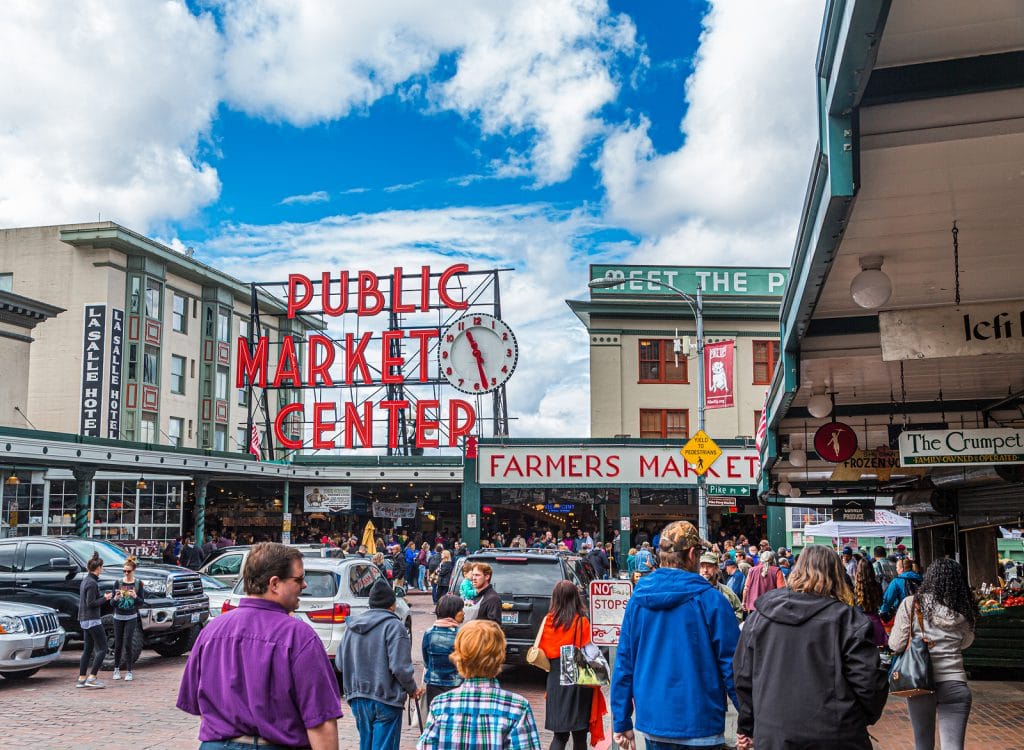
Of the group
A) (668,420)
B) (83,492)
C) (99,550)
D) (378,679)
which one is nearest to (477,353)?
(668,420)

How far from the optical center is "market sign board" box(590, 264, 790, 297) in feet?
127

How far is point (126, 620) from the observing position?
14406 millimetres

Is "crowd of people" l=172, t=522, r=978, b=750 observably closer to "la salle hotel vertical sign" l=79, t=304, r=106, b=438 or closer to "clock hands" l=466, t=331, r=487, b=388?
"clock hands" l=466, t=331, r=487, b=388

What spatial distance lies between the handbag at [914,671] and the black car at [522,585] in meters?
6.27

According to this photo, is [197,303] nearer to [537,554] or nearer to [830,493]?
[830,493]

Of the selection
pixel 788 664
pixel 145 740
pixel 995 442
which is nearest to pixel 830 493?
pixel 995 442

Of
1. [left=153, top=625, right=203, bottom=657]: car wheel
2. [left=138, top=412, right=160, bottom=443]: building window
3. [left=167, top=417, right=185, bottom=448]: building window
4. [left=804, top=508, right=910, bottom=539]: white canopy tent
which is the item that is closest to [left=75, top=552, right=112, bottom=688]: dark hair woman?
[left=153, top=625, right=203, bottom=657]: car wheel

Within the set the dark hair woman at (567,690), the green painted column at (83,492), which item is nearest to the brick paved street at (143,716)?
the dark hair woman at (567,690)

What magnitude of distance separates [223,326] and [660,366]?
23778 millimetres

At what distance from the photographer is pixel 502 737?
179 inches

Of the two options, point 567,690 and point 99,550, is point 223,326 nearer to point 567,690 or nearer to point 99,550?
point 99,550

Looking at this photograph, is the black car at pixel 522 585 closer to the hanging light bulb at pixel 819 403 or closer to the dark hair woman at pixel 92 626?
the hanging light bulb at pixel 819 403

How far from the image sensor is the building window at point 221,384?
165 feet

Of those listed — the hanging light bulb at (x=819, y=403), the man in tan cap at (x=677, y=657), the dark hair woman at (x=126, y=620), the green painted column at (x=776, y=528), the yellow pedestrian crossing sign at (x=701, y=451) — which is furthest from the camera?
the green painted column at (x=776, y=528)
